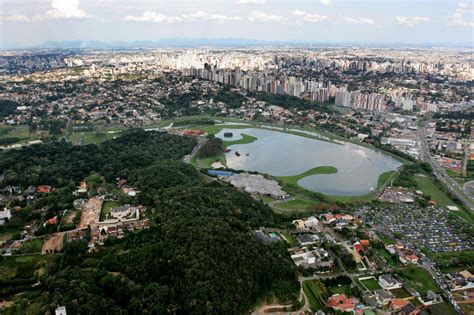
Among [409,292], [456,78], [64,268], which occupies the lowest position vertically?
[409,292]

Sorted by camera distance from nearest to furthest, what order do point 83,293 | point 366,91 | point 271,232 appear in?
1. point 83,293
2. point 271,232
3. point 366,91

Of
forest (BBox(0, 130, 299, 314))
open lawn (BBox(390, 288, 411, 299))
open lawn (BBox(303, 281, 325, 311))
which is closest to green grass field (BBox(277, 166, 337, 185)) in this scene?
forest (BBox(0, 130, 299, 314))

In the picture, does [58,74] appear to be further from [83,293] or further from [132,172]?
[83,293]

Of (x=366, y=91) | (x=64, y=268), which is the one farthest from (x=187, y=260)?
(x=366, y=91)

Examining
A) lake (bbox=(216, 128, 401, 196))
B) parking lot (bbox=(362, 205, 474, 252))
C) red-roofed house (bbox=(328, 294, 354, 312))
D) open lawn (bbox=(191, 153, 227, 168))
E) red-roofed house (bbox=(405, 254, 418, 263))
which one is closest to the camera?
red-roofed house (bbox=(328, 294, 354, 312))

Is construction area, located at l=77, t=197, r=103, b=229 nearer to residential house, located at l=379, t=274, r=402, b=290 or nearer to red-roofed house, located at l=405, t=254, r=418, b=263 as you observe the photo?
residential house, located at l=379, t=274, r=402, b=290

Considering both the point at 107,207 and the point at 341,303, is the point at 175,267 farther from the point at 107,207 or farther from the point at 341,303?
the point at 107,207

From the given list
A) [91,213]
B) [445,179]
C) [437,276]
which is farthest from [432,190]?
[91,213]

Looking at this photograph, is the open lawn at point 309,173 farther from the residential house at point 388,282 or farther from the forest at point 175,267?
the residential house at point 388,282

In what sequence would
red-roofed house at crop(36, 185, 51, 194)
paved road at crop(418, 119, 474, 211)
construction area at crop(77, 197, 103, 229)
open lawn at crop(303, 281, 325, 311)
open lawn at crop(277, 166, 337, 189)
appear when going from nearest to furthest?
open lawn at crop(303, 281, 325, 311)
construction area at crop(77, 197, 103, 229)
red-roofed house at crop(36, 185, 51, 194)
paved road at crop(418, 119, 474, 211)
open lawn at crop(277, 166, 337, 189)
